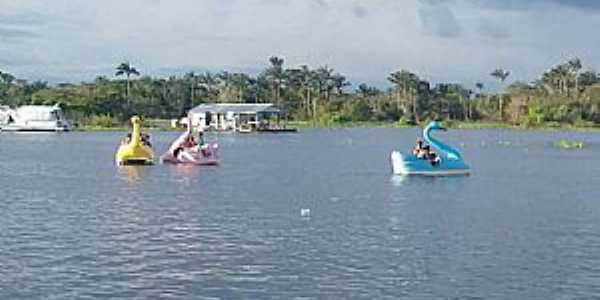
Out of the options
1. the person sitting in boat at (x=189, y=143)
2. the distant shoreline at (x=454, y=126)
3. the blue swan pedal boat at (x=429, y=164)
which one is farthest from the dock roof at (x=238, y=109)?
the blue swan pedal boat at (x=429, y=164)

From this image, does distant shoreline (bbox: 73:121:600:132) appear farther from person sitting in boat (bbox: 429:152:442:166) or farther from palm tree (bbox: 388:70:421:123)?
person sitting in boat (bbox: 429:152:442:166)

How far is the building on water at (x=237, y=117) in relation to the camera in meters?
153

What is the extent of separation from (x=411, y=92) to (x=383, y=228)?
6282 inches

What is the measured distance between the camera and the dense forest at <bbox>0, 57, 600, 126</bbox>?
172125 mm

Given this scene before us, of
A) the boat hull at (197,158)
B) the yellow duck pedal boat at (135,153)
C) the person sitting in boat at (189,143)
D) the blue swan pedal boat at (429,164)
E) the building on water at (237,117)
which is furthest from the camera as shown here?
the building on water at (237,117)

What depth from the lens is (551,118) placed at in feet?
569

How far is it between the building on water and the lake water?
9723cm

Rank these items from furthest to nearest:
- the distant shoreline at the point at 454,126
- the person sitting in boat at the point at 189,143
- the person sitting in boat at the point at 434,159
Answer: the distant shoreline at the point at 454,126, the person sitting in boat at the point at 189,143, the person sitting in boat at the point at 434,159

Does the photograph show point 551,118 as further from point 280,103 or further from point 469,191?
point 469,191

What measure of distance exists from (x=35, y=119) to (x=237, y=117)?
2932cm

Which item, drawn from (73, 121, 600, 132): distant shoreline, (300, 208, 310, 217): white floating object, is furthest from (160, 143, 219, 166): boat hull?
(73, 121, 600, 132): distant shoreline

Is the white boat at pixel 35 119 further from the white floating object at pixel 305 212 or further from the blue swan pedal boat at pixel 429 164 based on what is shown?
the white floating object at pixel 305 212

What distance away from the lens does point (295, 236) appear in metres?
28.9

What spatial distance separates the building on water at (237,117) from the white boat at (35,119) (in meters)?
19.2
